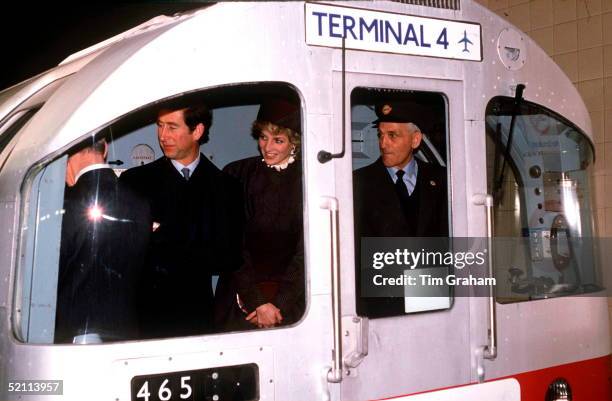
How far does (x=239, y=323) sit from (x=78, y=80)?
1.10 m

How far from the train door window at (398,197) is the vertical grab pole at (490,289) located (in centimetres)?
16

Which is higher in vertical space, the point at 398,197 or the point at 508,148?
the point at 508,148

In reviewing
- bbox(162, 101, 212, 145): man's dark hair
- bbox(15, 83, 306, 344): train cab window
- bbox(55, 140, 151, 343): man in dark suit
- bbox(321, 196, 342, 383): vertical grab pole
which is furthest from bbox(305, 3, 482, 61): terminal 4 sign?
bbox(55, 140, 151, 343): man in dark suit

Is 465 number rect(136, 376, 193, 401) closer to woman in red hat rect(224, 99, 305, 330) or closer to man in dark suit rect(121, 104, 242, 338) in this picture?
man in dark suit rect(121, 104, 242, 338)

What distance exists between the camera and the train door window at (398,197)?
3307 mm

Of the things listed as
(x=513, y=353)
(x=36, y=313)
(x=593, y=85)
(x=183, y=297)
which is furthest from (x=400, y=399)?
(x=593, y=85)

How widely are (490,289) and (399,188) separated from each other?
0.56 metres

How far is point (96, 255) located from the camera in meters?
2.76

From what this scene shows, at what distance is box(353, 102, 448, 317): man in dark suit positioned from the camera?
11.0ft

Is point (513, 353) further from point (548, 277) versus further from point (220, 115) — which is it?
point (220, 115)

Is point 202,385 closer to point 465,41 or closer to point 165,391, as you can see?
point 165,391

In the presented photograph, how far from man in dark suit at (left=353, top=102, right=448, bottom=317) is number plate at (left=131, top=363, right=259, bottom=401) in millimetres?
665

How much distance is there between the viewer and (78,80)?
9.53ft

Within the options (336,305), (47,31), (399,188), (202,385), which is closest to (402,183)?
(399,188)
